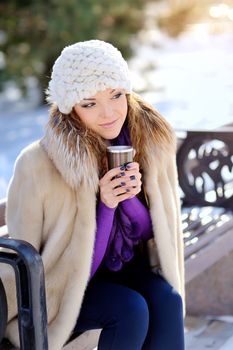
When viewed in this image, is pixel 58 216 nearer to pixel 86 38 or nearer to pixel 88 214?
pixel 88 214

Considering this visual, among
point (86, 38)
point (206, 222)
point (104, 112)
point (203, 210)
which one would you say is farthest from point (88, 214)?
point (86, 38)

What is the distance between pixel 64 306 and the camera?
2.80 meters

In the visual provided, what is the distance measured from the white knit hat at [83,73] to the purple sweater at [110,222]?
377mm

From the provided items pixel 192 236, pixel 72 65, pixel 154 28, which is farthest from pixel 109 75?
pixel 154 28

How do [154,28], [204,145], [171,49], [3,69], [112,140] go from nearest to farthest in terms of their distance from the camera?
[112,140] → [204,145] → [3,69] → [154,28] → [171,49]

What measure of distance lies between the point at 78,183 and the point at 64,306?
42cm

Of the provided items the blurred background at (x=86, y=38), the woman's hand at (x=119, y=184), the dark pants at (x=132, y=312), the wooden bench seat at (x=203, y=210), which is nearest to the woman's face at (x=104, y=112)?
the woman's hand at (x=119, y=184)

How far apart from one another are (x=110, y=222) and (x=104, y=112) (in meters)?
0.38

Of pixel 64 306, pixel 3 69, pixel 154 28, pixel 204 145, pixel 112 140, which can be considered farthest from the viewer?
pixel 154 28

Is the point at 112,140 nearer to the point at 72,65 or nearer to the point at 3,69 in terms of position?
the point at 72,65

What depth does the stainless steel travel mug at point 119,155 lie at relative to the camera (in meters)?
2.67

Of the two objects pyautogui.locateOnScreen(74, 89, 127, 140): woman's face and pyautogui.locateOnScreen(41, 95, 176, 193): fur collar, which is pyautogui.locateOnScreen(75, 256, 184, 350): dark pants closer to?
pyautogui.locateOnScreen(41, 95, 176, 193): fur collar

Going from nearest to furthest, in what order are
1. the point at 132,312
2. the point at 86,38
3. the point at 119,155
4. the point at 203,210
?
the point at 119,155
the point at 132,312
the point at 203,210
the point at 86,38

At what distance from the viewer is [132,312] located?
279cm
